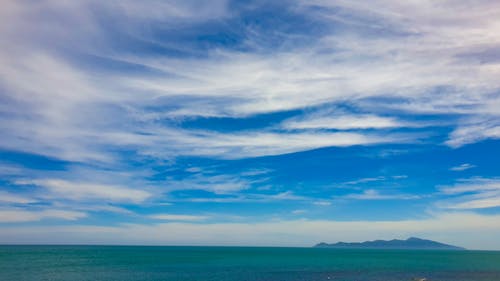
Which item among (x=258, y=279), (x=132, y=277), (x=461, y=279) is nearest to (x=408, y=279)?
(x=461, y=279)

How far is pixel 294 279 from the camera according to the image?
71.8 m

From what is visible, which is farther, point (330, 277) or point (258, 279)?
point (330, 277)

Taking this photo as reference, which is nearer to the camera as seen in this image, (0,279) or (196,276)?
(0,279)

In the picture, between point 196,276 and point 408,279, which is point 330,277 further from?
point 196,276

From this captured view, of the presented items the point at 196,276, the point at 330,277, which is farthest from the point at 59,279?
the point at 330,277

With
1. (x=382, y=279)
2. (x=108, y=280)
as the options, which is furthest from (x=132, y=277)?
(x=382, y=279)

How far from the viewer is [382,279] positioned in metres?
72.5

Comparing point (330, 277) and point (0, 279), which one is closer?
point (0, 279)

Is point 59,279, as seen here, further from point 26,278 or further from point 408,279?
point 408,279

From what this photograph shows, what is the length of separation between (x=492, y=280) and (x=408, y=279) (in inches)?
561

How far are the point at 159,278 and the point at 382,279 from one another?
40.9 meters

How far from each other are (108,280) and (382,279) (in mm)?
49315

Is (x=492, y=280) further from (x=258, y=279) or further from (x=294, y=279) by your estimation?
(x=258, y=279)

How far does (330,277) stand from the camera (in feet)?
247
